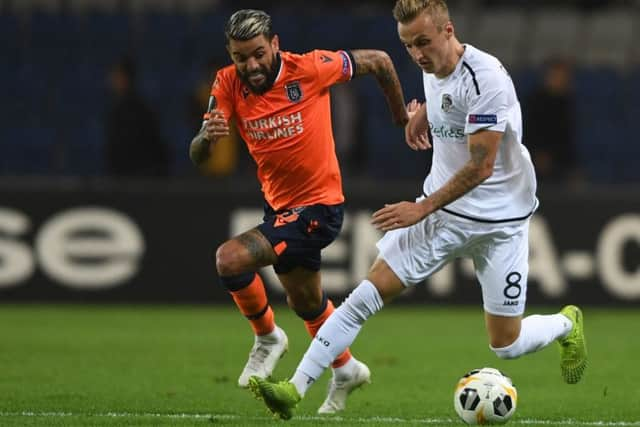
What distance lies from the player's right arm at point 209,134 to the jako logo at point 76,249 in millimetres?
6153

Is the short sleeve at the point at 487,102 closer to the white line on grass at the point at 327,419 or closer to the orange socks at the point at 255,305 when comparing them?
the white line on grass at the point at 327,419

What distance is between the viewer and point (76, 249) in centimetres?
1291

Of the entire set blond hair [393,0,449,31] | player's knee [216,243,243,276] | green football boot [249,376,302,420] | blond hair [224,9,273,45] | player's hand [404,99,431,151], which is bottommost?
green football boot [249,376,302,420]

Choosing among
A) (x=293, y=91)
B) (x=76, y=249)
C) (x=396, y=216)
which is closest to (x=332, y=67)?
(x=293, y=91)

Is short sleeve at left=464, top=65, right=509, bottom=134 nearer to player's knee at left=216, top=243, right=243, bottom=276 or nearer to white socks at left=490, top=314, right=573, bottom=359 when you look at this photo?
white socks at left=490, top=314, right=573, bottom=359

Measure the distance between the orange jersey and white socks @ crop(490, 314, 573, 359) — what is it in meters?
1.30

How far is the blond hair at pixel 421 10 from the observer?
638 cm

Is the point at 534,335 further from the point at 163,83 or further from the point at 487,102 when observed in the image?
the point at 163,83

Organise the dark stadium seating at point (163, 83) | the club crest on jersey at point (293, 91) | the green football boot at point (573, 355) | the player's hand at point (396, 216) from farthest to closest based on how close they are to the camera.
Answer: the dark stadium seating at point (163, 83)
the club crest on jersey at point (293, 91)
the green football boot at point (573, 355)
the player's hand at point (396, 216)

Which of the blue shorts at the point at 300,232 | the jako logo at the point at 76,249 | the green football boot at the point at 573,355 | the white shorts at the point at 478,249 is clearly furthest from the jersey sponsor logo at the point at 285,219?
the jako logo at the point at 76,249

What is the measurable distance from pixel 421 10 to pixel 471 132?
645 millimetres

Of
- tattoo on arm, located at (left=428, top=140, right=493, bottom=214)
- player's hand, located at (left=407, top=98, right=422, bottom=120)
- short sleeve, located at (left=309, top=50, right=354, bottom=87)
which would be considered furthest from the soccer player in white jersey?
short sleeve, located at (left=309, top=50, right=354, bottom=87)

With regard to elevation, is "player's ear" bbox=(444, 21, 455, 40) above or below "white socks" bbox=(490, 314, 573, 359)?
above

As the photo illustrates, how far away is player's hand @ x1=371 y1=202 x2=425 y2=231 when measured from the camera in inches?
241
